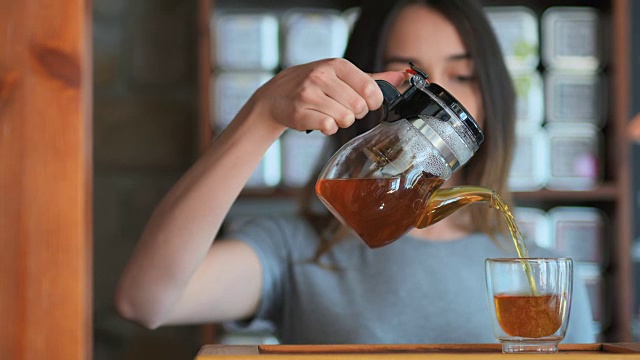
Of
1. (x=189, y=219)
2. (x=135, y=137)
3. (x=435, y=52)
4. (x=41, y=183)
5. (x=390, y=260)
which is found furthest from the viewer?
(x=135, y=137)

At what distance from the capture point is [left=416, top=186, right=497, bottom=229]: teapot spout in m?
0.91

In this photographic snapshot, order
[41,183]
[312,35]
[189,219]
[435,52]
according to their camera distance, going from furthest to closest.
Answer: [312,35]
[435,52]
[189,219]
[41,183]

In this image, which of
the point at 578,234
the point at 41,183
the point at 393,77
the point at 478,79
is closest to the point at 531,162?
the point at 578,234

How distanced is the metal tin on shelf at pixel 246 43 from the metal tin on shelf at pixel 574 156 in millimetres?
729

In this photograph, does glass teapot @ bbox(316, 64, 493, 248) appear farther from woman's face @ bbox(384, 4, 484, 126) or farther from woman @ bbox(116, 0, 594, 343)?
woman's face @ bbox(384, 4, 484, 126)

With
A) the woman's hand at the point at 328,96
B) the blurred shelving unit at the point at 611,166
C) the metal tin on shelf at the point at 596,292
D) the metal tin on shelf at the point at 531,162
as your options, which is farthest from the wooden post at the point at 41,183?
the metal tin on shelf at the point at 596,292

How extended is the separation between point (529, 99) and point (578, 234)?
370 mm

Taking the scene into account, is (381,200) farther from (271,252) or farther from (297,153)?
(297,153)

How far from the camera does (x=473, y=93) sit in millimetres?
1495

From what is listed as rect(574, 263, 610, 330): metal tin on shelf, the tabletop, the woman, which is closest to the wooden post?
the tabletop

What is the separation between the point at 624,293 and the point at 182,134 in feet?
4.26

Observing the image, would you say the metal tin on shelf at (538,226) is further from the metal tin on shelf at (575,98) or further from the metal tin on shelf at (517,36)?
the metal tin on shelf at (517,36)

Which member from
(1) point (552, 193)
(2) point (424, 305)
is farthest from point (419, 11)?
(1) point (552, 193)

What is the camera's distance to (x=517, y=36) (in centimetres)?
216
